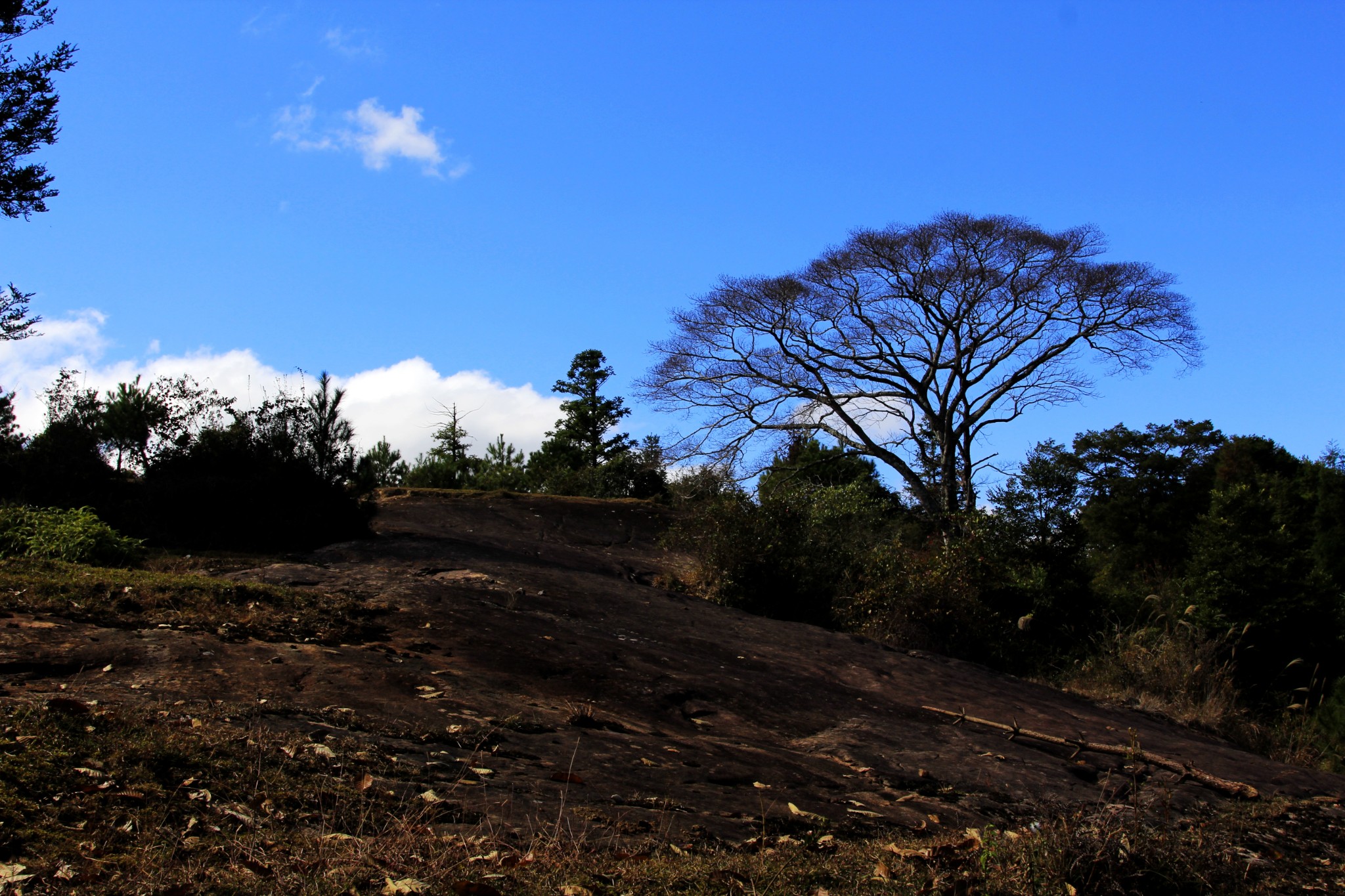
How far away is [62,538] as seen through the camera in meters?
7.91

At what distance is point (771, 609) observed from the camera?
44.0ft

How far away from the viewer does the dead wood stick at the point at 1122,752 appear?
22.6 ft

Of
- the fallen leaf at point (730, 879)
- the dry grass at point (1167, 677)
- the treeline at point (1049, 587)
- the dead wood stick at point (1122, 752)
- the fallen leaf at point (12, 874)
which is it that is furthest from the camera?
the treeline at point (1049, 587)

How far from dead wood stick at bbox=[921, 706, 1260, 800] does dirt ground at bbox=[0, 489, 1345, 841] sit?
12 cm

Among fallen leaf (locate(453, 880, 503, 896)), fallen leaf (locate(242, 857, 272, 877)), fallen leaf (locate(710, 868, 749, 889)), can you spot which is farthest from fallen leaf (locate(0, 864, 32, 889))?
fallen leaf (locate(710, 868, 749, 889))

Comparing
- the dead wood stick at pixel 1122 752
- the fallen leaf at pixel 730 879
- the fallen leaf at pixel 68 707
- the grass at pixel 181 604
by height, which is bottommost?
the dead wood stick at pixel 1122 752

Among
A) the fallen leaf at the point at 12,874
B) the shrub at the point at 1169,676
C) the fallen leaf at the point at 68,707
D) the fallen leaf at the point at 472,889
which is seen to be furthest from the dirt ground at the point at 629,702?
the shrub at the point at 1169,676

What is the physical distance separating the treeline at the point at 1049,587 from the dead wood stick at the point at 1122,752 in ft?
16.8

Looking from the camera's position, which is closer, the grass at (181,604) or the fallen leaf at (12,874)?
the fallen leaf at (12,874)

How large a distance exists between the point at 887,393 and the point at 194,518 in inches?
724

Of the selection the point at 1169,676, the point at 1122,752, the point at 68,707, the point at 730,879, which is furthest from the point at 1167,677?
the point at 68,707

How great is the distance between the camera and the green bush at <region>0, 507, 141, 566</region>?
7.74m

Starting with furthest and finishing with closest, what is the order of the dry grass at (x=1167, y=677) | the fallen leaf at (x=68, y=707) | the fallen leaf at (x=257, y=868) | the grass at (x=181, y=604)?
the dry grass at (x=1167, y=677), the grass at (x=181, y=604), the fallen leaf at (x=68, y=707), the fallen leaf at (x=257, y=868)

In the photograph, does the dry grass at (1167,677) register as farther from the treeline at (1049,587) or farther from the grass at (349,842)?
the grass at (349,842)
